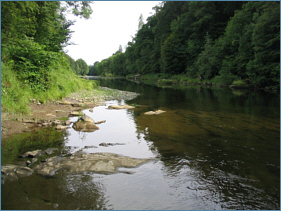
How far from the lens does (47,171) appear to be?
4.26 meters

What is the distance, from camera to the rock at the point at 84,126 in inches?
299

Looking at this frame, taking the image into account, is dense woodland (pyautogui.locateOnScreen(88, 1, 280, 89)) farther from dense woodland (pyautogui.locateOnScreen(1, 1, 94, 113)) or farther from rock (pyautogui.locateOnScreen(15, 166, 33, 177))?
rock (pyautogui.locateOnScreen(15, 166, 33, 177))

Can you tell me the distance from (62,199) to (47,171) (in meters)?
1.02

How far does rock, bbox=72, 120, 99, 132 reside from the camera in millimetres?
7582

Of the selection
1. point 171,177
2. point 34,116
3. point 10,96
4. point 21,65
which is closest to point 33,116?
point 34,116

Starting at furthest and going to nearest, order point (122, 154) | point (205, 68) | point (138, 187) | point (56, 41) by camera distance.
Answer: point (205, 68)
point (56, 41)
point (122, 154)
point (138, 187)

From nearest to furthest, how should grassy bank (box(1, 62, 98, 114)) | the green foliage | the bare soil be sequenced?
1. the bare soil
2. the green foliage
3. grassy bank (box(1, 62, 98, 114))

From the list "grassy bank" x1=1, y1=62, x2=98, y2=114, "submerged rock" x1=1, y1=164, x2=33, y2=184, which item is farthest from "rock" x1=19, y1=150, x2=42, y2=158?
"grassy bank" x1=1, y1=62, x2=98, y2=114

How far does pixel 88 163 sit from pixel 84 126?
10.5 feet

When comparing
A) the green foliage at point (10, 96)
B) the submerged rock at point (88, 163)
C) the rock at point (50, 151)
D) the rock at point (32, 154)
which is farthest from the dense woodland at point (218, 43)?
the rock at point (32, 154)

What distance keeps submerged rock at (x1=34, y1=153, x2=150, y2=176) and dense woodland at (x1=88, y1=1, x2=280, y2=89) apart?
23894 mm

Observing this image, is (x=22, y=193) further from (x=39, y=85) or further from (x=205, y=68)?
(x=205, y=68)

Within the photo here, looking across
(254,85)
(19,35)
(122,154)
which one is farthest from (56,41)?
(254,85)

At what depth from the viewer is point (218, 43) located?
38.7 metres
